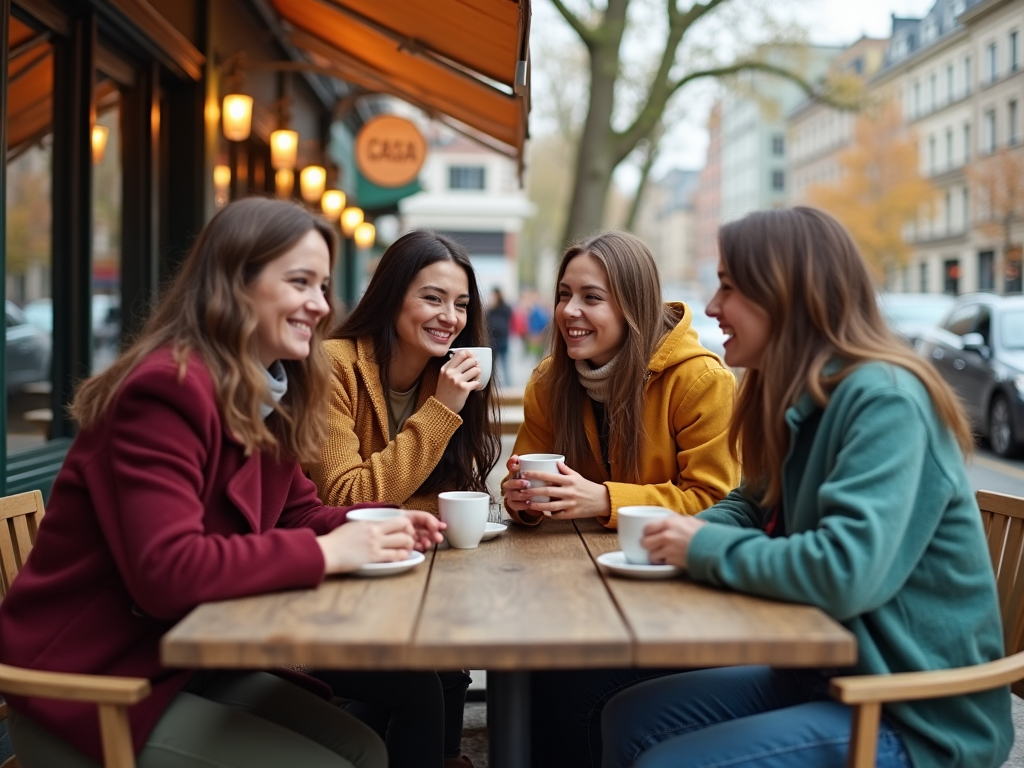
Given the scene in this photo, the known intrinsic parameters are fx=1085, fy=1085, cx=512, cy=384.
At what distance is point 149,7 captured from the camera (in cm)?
595

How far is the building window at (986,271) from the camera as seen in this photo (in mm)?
20955

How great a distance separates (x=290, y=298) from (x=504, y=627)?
87 centimetres

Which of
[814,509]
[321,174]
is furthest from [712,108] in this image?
[814,509]

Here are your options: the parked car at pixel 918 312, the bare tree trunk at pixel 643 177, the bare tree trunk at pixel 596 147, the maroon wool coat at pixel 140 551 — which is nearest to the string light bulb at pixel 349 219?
the bare tree trunk at pixel 596 147

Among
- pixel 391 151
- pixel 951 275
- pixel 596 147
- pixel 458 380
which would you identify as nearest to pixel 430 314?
pixel 458 380

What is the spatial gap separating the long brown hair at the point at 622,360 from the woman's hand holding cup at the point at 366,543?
103cm

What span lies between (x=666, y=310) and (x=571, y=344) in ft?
1.18

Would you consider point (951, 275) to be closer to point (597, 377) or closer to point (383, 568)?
point (597, 377)

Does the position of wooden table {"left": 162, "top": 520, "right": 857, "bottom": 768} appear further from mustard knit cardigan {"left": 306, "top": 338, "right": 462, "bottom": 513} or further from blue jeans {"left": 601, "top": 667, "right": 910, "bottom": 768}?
mustard knit cardigan {"left": 306, "top": 338, "right": 462, "bottom": 513}

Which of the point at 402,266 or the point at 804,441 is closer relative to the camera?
the point at 804,441

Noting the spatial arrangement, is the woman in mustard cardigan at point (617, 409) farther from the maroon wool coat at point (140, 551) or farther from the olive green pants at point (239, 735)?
the maroon wool coat at point (140, 551)

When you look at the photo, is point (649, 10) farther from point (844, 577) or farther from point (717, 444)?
point (844, 577)

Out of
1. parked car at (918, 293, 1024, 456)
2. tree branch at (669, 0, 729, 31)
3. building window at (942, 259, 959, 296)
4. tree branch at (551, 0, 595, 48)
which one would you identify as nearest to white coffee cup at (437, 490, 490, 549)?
parked car at (918, 293, 1024, 456)

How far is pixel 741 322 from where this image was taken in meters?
2.29
